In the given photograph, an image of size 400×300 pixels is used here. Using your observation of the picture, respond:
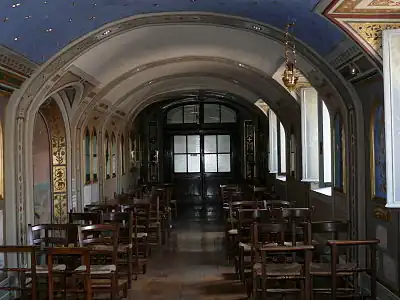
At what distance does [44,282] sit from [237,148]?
15.3 m

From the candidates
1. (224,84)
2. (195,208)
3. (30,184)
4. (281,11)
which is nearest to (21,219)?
(30,184)

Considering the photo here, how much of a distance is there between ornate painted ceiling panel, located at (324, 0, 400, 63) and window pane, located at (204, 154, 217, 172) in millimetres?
17043

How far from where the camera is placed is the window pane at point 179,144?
2380cm

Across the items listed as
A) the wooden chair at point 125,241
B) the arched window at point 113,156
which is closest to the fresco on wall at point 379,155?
the wooden chair at point 125,241

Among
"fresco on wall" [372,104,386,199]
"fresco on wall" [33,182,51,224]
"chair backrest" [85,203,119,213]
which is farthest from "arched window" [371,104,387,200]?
"fresco on wall" [33,182,51,224]

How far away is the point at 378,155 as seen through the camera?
7879 millimetres

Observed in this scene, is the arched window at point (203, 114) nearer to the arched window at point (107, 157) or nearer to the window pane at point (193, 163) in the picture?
the window pane at point (193, 163)

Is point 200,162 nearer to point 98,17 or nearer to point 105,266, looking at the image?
point 98,17

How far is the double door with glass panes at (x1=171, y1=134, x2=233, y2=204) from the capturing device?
23.7 meters

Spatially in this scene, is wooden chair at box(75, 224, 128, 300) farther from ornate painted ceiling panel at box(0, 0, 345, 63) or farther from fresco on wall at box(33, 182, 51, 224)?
fresco on wall at box(33, 182, 51, 224)

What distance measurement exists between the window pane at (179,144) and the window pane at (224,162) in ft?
4.34

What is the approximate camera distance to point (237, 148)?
23.7 meters

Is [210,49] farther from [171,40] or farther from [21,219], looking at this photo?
[21,219]

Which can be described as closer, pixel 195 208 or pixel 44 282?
pixel 44 282
